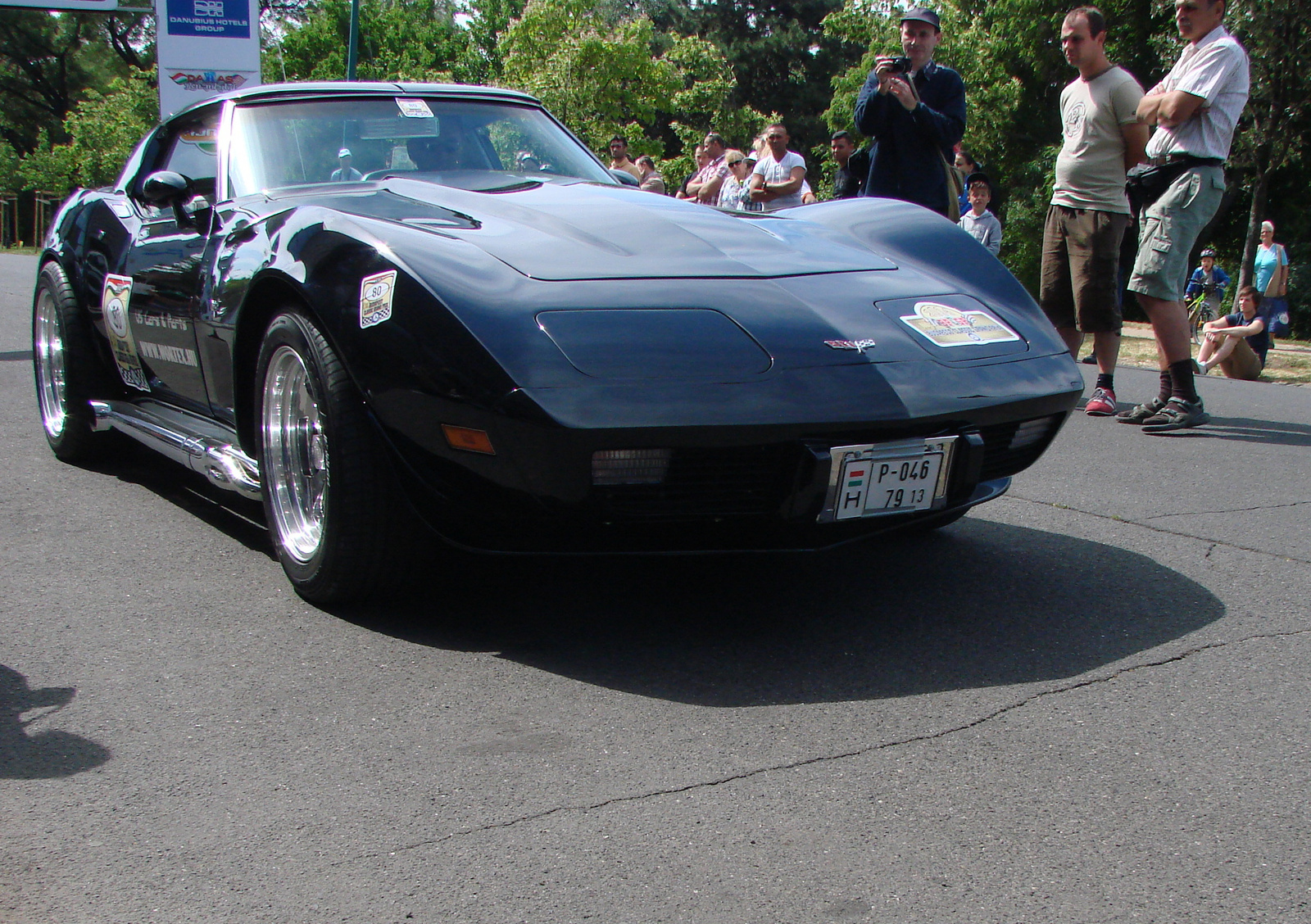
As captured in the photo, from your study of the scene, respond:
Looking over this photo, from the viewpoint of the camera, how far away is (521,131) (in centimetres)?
421

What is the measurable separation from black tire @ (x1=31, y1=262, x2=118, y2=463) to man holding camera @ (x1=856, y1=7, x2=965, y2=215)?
11.4ft

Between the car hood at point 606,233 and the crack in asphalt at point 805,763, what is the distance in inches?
44.0

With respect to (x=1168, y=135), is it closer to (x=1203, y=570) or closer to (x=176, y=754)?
(x=1203, y=570)

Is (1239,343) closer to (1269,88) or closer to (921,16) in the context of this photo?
(921,16)

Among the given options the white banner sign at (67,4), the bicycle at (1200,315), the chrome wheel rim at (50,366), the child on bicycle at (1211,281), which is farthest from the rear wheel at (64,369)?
the white banner sign at (67,4)

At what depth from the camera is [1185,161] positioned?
222 inches

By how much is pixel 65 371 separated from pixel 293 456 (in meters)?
1.90

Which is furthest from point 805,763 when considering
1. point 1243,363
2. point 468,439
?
point 1243,363

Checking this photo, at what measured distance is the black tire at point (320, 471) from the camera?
107 inches

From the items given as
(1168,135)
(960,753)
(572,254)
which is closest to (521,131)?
(572,254)

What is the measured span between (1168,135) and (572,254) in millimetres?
3900

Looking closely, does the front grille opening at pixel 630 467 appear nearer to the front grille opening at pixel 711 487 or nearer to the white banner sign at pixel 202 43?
the front grille opening at pixel 711 487

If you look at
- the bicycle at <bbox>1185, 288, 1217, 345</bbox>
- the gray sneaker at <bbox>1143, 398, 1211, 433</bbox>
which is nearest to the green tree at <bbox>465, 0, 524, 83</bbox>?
the bicycle at <bbox>1185, 288, 1217, 345</bbox>

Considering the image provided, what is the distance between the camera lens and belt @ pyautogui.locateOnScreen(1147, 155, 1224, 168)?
5.62 m
